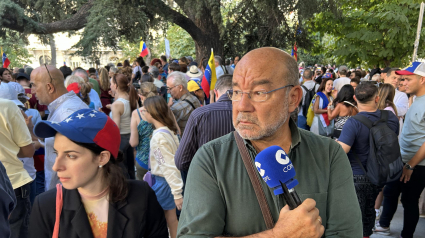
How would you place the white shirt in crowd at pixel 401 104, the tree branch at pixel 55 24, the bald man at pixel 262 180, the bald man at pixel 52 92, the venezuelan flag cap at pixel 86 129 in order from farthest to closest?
the tree branch at pixel 55 24
the white shirt in crowd at pixel 401 104
the bald man at pixel 52 92
the venezuelan flag cap at pixel 86 129
the bald man at pixel 262 180

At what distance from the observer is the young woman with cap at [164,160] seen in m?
3.70

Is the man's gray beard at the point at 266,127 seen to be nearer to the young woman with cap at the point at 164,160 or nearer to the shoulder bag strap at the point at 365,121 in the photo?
the young woman with cap at the point at 164,160

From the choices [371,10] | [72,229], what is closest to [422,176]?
[72,229]

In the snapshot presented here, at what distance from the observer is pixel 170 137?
3875mm

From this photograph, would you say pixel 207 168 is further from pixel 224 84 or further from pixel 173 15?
pixel 173 15

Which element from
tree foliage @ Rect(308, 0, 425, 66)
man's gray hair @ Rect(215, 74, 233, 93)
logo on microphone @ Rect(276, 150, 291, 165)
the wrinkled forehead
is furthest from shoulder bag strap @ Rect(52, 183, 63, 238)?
tree foliage @ Rect(308, 0, 425, 66)

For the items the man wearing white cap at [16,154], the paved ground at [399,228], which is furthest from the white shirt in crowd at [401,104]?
the man wearing white cap at [16,154]

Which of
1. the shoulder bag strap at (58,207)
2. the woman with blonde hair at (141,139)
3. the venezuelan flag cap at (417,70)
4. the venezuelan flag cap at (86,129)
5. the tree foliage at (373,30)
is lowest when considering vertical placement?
the woman with blonde hair at (141,139)

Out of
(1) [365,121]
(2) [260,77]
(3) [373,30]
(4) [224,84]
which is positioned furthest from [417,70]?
(3) [373,30]

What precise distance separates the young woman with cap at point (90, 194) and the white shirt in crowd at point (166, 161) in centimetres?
144

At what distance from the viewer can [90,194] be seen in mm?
2127

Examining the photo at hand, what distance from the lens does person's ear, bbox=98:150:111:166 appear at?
219cm

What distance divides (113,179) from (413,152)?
3.75 m

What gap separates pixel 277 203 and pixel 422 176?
342 cm
